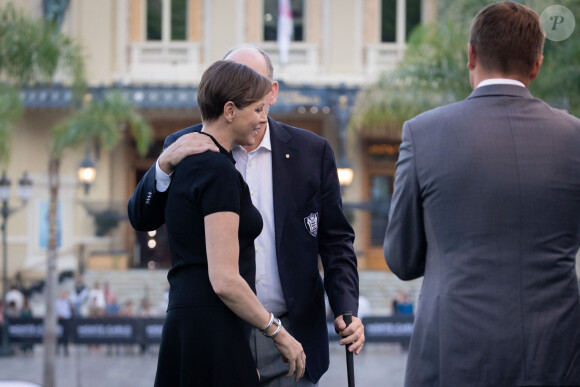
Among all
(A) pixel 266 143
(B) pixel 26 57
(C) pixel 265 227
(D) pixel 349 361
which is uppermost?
(B) pixel 26 57

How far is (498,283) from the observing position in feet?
8.98

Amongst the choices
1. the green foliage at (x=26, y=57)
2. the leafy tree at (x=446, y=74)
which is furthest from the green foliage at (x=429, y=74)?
the green foliage at (x=26, y=57)

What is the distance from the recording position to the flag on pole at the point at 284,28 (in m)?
25.9

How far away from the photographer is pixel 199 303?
9.59 feet

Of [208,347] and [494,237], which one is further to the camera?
[208,347]

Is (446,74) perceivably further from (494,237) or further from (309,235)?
(494,237)

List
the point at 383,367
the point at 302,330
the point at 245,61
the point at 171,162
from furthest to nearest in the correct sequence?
the point at 383,367 → the point at 245,61 → the point at 302,330 → the point at 171,162

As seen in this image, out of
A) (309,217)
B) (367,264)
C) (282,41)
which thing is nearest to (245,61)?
(309,217)

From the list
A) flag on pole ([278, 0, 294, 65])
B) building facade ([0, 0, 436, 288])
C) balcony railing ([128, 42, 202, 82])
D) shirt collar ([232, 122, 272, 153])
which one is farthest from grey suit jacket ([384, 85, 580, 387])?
balcony railing ([128, 42, 202, 82])

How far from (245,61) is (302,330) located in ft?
3.80

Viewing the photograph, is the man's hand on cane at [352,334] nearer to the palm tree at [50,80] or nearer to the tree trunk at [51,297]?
the palm tree at [50,80]

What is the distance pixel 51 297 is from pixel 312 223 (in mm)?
12109

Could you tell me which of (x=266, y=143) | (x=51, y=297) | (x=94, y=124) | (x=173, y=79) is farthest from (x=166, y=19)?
(x=266, y=143)

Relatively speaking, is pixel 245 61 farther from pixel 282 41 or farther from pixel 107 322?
pixel 282 41
